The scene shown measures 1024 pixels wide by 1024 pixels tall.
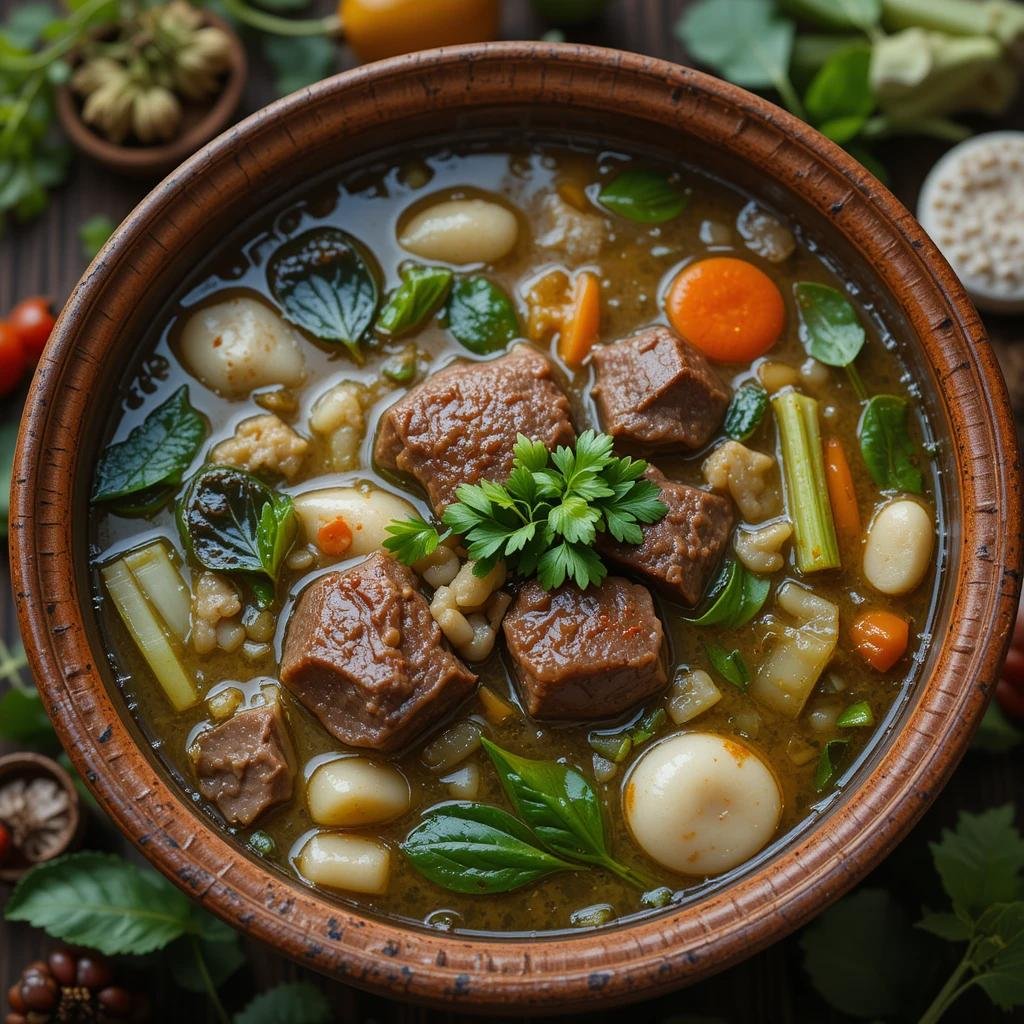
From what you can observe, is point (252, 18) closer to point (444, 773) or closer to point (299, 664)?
point (299, 664)

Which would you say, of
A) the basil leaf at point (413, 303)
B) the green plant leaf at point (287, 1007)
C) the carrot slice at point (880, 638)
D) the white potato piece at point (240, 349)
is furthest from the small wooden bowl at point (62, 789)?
the carrot slice at point (880, 638)

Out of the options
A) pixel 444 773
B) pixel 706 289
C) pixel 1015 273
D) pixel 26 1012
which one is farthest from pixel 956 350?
pixel 26 1012

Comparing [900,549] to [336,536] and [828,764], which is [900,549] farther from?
[336,536]

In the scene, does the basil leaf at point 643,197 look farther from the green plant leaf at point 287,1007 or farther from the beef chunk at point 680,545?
the green plant leaf at point 287,1007

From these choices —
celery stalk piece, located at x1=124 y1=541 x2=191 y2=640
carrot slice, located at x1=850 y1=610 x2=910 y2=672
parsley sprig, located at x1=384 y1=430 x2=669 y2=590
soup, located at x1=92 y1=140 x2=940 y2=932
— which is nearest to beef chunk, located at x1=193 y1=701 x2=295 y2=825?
soup, located at x1=92 y1=140 x2=940 y2=932

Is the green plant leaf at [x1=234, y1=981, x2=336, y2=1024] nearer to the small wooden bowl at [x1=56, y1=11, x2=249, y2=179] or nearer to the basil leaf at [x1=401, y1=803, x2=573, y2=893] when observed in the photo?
the basil leaf at [x1=401, y1=803, x2=573, y2=893]

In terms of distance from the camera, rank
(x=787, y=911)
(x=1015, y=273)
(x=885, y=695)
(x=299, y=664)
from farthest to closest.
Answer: (x=1015, y=273)
(x=885, y=695)
(x=299, y=664)
(x=787, y=911)
